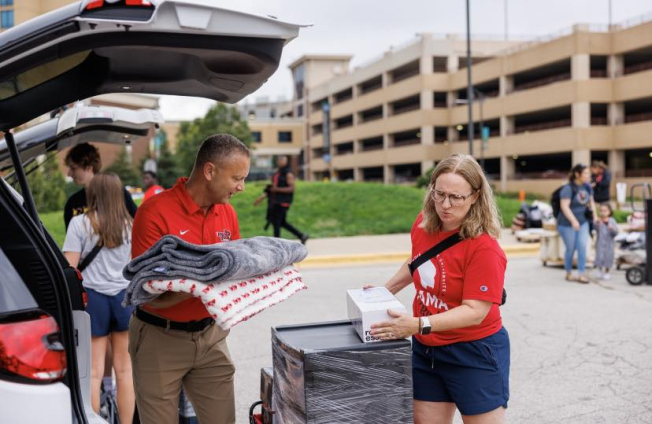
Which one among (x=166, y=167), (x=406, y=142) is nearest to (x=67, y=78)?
(x=166, y=167)

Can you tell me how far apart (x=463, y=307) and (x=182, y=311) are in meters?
1.25

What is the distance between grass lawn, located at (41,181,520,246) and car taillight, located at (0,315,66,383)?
15945 mm

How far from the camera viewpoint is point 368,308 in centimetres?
265

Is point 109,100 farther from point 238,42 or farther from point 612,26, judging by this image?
point 238,42

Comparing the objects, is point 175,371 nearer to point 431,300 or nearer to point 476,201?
point 431,300

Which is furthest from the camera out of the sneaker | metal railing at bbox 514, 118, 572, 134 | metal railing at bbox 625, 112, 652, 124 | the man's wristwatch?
metal railing at bbox 514, 118, 572, 134

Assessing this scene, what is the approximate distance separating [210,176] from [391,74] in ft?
237

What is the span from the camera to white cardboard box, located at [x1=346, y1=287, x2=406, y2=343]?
102 inches

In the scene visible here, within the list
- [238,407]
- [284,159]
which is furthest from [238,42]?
[284,159]

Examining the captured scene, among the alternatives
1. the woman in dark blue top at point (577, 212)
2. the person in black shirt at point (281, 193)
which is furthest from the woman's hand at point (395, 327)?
the person in black shirt at point (281, 193)

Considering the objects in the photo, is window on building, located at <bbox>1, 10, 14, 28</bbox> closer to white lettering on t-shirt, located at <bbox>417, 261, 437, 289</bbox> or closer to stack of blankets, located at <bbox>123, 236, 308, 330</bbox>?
stack of blankets, located at <bbox>123, 236, 308, 330</bbox>

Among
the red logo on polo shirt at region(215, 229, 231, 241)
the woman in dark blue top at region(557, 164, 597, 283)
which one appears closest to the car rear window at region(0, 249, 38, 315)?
the red logo on polo shirt at region(215, 229, 231, 241)

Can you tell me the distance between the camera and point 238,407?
516cm

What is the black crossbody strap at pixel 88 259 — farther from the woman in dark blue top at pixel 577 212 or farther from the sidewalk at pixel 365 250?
the sidewalk at pixel 365 250
